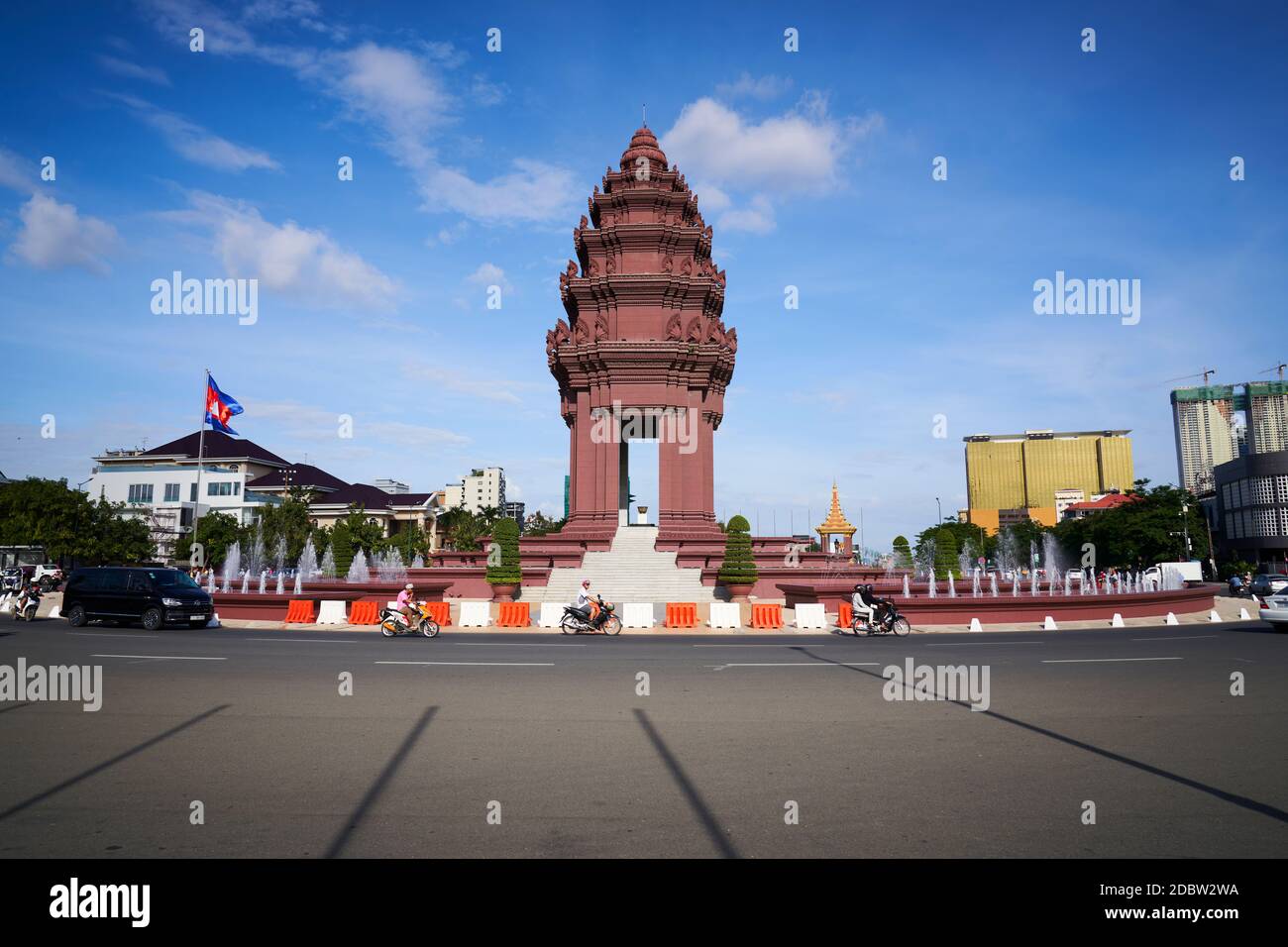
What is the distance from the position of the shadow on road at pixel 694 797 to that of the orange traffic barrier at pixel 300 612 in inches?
784

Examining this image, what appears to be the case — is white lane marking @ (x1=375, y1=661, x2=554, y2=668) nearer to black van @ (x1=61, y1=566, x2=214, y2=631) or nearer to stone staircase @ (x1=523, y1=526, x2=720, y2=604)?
black van @ (x1=61, y1=566, x2=214, y2=631)

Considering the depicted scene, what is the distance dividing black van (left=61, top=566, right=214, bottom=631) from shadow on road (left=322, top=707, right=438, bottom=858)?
634 inches

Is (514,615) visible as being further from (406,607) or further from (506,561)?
(506,561)

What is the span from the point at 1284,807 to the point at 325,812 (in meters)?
6.92

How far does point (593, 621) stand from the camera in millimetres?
21859

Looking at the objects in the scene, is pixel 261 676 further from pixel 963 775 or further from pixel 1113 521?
pixel 1113 521

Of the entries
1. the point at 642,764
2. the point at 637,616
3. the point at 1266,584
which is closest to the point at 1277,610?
the point at 637,616

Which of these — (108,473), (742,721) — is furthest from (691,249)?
(108,473)

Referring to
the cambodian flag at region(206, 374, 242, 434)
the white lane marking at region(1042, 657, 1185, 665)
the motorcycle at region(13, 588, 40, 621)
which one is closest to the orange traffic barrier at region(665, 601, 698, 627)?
the white lane marking at region(1042, 657, 1185, 665)

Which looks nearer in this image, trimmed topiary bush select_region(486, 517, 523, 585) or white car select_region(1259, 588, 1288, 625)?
white car select_region(1259, 588, 1288, 625)

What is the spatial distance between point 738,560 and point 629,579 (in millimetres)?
4351

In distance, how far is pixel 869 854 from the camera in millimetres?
4824

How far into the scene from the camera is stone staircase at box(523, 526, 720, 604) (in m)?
30.6

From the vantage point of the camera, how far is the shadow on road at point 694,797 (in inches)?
196
